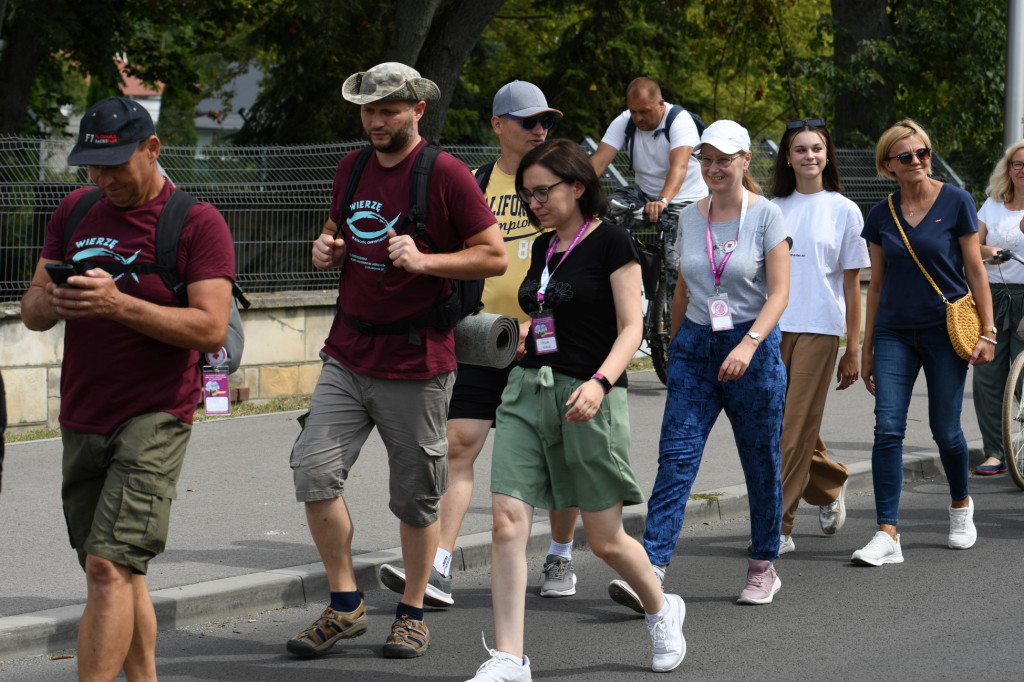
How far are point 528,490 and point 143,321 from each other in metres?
1.46

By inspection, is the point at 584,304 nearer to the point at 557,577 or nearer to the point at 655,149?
the point at 557,577

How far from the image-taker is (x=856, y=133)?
18109 millimetres

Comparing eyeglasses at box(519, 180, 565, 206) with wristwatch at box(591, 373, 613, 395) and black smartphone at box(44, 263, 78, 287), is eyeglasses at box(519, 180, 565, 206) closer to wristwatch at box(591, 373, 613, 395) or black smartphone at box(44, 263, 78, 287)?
wristwatch at box(591, 373, 613, 395)

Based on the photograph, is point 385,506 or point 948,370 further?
point 385,506

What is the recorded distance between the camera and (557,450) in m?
4.65

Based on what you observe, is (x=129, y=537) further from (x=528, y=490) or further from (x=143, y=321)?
(x=528, y=490)

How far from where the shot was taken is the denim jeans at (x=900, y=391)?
640 cm

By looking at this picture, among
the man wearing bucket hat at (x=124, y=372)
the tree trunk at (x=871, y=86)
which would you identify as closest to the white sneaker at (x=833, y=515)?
the man wearing bucket hat at (x=124, y=372)

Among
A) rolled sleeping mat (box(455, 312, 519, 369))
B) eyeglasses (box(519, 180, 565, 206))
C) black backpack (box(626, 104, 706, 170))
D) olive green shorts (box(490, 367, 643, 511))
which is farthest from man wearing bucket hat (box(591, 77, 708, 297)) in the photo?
olive green shorts (box(490, 367, 643, 511))

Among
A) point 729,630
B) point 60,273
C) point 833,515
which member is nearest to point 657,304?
point 833,515

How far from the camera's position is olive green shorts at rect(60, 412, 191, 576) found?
389cm

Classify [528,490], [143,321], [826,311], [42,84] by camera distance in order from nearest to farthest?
[143,321]
[528,490]
[826,311]
[42,84]

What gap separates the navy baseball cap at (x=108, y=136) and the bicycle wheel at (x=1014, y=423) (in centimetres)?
552

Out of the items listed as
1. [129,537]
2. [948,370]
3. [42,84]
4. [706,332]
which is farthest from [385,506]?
[42,84]
